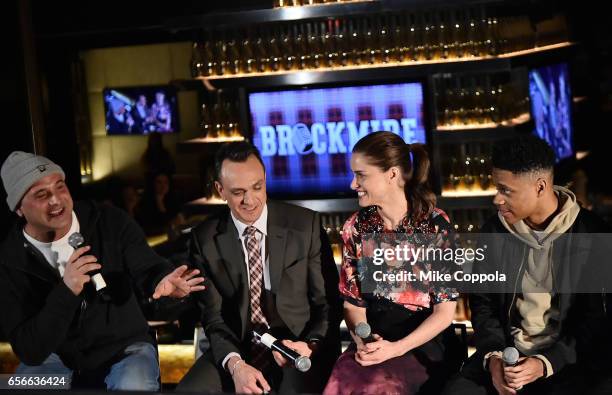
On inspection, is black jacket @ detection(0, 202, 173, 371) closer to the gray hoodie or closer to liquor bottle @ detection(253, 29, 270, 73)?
the gray hoodie

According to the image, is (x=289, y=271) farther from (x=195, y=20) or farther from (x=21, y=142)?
(x=21, y=142)

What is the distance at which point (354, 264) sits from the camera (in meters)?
3.52

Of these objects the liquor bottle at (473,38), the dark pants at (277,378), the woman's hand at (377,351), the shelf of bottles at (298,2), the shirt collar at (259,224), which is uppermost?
the shelf of bottles at (298,2)

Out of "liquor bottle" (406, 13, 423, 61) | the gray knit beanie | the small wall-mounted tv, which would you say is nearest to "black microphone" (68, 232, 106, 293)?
the gray knit beanie

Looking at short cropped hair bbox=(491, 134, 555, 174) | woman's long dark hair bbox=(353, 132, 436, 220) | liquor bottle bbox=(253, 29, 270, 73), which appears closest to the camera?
short cropped hair bbox=(491, 134, 555, 174)

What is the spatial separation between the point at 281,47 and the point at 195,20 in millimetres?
512

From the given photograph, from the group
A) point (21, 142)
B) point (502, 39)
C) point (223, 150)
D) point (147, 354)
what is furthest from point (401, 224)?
point (21, 142)

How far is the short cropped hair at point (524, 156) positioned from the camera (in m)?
3.25

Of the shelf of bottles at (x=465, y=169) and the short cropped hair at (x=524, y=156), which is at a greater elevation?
the short cropped hair at (x=524, y=156)

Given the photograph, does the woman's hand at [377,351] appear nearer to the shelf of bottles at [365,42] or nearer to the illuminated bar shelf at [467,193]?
A: the illuminated bar shelf at [467,193]

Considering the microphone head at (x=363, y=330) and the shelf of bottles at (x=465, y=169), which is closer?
Answer: the microphone head at (x=363, y=330)

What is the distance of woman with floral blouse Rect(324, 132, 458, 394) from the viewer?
3.32 meters

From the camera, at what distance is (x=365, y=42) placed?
530 cm

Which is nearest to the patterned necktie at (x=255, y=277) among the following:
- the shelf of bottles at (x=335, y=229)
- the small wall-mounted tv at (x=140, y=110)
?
the shelf of bottles at (x=335, y=229)
